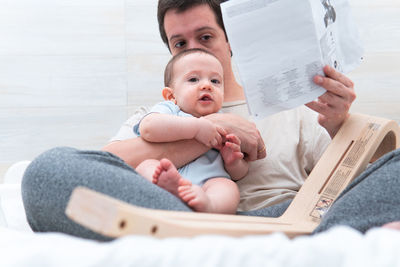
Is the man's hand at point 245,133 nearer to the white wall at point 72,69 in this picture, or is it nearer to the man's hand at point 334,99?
the man's hand at point 334,99

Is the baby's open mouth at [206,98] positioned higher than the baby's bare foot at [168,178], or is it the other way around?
the baby's bare foot at [168,178]

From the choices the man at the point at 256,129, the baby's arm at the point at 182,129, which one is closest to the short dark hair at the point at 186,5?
the man at the point at 256,129

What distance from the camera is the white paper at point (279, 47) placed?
798 millimetres

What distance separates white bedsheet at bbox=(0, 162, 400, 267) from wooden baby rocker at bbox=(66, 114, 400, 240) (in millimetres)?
25

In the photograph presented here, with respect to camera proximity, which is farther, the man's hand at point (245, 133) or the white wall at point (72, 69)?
the white wall at point (72, 69)

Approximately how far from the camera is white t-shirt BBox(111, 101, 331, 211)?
97 cm

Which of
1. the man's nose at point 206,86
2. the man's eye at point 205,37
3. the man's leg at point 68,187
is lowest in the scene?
the man's nose at point 206,86

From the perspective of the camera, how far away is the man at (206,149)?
0.62 metres

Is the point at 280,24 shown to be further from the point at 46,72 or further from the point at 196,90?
the point at 46,72

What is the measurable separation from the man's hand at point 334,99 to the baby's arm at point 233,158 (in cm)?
18

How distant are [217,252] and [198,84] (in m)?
0.62

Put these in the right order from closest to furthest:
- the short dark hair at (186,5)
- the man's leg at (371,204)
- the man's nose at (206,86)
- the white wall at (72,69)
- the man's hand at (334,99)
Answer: the man's leg at (371,204), the man's hand at (334,99), the man's nose at (206,86), the short dark hair at (186,5), the white wall at (72,69)

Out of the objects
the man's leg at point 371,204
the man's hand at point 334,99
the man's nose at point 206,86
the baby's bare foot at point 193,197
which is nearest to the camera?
the man's leg at point 371,204

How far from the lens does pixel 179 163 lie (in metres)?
0.92
